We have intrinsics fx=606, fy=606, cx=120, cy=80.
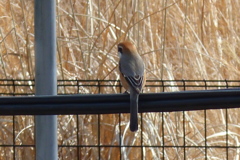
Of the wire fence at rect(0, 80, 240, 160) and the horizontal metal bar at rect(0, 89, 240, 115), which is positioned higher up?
the horizontal metal bar at rect(0, 89, 240, 115)

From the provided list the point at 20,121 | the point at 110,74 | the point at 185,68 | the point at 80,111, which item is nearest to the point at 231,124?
the point at 185,68

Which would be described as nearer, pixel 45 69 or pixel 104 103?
pixel 104 103

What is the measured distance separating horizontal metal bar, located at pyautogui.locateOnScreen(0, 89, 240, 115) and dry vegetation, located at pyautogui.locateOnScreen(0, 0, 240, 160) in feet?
7.06

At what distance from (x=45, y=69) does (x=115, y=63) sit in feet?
6.09

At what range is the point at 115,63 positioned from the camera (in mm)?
3562

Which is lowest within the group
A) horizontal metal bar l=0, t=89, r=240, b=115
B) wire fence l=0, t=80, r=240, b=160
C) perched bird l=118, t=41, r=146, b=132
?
wire fence l=0, t=80, r=240, b=160

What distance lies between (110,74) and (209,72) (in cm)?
88

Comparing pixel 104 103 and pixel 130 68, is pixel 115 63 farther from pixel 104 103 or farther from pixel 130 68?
pixel 104 103

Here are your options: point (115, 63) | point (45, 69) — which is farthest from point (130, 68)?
point (45, 69)

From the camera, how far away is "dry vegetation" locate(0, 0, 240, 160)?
3490 mm

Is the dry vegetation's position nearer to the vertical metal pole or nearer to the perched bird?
the perched bird

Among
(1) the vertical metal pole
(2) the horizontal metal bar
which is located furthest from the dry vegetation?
(2) the horizontal metal bar

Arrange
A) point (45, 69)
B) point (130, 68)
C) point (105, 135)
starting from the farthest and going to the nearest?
1. point (105, 135)
2. point (130, 68)
3. point (45, 69)

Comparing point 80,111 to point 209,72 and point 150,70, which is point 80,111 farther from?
point 209,72
